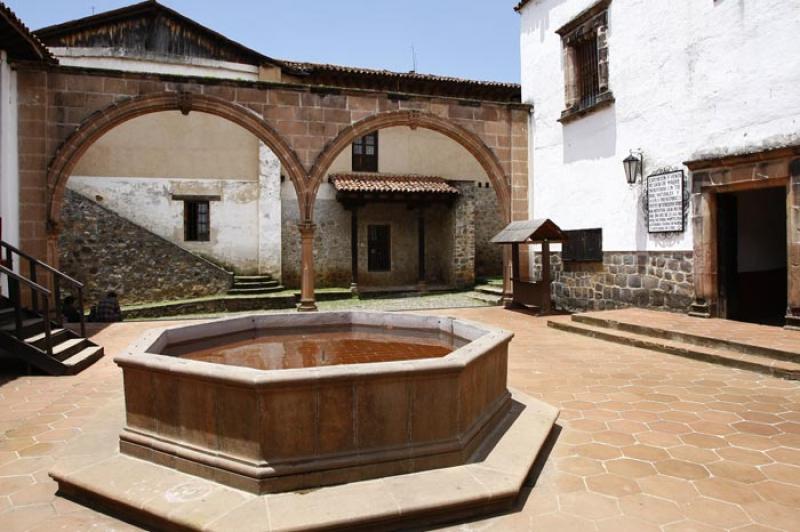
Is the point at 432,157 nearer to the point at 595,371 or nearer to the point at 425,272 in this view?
the point at 425,272

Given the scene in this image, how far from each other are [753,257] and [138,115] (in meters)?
11.7

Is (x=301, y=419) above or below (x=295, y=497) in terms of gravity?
above

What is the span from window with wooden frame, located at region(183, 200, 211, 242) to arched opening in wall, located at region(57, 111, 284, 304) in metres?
0.03

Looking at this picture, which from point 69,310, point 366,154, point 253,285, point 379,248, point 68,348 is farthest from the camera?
point 379,248

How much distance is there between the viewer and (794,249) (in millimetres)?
6617

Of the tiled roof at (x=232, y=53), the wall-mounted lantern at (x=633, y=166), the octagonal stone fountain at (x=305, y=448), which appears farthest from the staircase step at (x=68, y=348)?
the tiled roof at (x=232, y=53)

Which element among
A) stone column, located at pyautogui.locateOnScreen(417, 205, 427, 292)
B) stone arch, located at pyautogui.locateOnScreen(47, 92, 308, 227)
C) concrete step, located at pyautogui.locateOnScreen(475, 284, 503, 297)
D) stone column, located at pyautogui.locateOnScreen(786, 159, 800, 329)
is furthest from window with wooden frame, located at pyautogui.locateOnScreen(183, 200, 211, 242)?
stone column, located at pyautogui.locateOnScreen(786, 159, 800, 329)

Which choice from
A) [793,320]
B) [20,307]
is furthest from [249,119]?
[793,320]

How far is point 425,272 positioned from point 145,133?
1020 cm

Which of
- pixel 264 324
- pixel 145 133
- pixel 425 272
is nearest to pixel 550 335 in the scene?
pixel 264 324

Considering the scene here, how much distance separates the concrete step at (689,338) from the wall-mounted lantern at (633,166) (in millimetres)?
2628

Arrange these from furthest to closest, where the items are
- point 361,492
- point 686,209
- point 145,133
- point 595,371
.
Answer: point 145,133 < point 686,209 < point 595,371 < point 361,492

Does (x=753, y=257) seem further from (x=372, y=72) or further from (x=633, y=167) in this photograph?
(x=372, y=72)

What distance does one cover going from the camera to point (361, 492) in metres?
2.66
